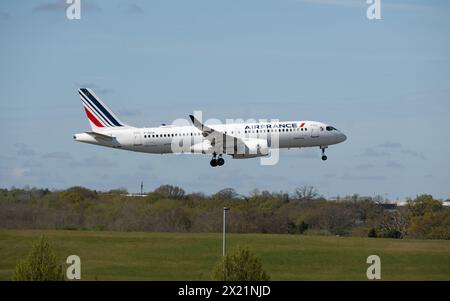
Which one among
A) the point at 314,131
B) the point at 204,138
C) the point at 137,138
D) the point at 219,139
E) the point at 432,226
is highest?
the point at 314,131

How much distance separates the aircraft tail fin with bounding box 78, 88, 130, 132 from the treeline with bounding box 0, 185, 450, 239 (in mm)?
14401

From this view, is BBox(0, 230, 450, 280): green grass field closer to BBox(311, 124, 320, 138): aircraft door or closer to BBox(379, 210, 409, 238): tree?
BBox(311, 124, 320, 138): aircraft door

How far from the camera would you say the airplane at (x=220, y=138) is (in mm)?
102812

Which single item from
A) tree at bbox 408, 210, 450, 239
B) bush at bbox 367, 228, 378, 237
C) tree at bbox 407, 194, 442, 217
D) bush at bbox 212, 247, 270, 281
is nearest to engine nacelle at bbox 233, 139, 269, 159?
bush at bbox 367, 228, 378, 237

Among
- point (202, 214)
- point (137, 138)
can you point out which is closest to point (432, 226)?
point (202, 214)

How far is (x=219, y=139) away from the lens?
10425 centimetres

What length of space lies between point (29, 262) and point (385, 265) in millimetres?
37709

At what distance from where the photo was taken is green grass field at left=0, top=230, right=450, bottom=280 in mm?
89625

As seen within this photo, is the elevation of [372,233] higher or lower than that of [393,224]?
lower

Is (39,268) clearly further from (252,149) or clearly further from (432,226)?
(432,226)

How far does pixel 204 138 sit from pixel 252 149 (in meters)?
6.78

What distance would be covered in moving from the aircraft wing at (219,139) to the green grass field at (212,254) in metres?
9.22

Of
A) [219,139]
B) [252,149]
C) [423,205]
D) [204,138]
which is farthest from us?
[423,205]
